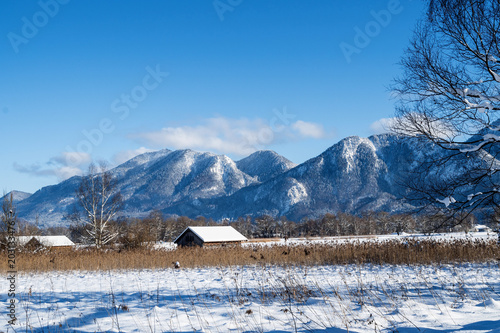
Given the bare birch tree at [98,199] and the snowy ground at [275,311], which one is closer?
the snowy ground at [275,311]

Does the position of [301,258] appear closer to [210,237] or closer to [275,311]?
[275,311]

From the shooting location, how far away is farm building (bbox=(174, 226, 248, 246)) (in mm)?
37125

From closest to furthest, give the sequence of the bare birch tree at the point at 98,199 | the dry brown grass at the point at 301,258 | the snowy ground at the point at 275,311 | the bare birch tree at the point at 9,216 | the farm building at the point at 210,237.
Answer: the snowy ground at the point at 275,311 < the bare birch tree at the point at 9,216 < the dry brown grass at the point at 301,258 < the bare birch tree at the point at 98,199 < the farm building at the point at 210,237

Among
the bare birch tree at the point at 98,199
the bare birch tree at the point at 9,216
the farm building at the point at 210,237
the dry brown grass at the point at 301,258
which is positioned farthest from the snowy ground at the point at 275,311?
the farm building at the point at 210,237

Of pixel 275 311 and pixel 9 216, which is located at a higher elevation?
pixel 9 216

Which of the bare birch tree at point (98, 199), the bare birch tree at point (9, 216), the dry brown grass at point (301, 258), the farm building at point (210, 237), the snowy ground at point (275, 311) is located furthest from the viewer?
the farm building at point (210, 237)

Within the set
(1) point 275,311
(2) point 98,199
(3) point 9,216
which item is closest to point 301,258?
(1) point 275,311

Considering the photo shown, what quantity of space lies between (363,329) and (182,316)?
3.01 meters

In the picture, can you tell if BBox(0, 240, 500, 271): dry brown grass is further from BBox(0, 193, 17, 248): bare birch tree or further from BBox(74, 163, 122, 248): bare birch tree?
BBox(74, 163, 122, 248): bare birch tree

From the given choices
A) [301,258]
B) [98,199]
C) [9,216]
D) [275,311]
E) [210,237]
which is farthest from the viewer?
[210,237]

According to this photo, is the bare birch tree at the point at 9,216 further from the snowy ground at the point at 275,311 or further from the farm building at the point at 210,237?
the farm building at the point at 210,237

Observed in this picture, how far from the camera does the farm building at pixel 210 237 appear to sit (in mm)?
37125

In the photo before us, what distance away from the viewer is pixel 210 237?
37719 mm

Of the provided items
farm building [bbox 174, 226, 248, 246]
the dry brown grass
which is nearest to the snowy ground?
the dry brown grass
